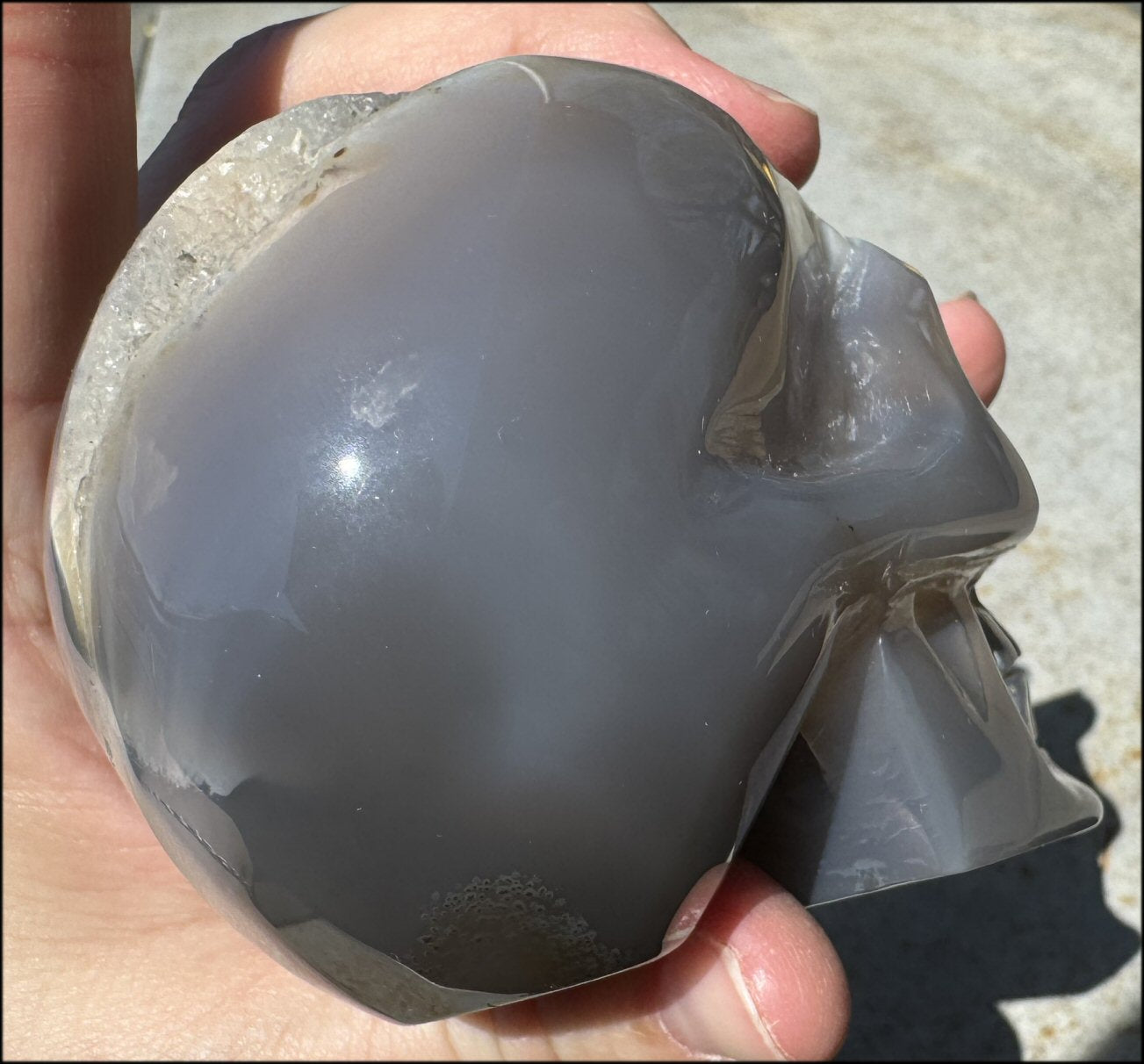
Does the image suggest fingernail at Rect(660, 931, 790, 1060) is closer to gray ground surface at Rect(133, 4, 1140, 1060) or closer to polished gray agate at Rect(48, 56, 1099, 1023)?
polished gray agate at Rect(48, 56, 1099, 1023)

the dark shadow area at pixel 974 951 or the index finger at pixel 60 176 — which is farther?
the dark shadow area at pixel 974 951

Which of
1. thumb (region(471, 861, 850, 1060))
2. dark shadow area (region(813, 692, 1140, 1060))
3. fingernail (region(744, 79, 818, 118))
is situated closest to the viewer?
thumb (region(471, 861, 850, 1060))

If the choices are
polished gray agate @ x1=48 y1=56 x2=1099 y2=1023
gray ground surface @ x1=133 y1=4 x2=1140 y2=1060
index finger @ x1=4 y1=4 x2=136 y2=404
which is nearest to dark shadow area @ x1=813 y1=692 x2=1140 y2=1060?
gray ground surface @ x1=133 y1=4 x2=1140 y2=1060

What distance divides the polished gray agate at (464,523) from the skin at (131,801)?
0.28 ft

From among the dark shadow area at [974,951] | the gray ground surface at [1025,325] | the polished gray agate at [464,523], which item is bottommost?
the dark shadow area at [974,951]

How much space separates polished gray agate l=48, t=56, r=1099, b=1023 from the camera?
16.9 inches

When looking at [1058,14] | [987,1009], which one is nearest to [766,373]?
[987,1009]

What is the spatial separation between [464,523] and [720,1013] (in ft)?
0.88

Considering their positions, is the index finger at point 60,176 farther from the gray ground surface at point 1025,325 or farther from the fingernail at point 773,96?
the fingernail at point 773,96

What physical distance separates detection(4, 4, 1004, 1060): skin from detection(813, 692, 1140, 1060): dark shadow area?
331 millimetres

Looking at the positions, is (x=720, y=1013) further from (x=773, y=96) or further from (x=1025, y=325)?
(x=1025, y=325)

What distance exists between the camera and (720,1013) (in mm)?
550

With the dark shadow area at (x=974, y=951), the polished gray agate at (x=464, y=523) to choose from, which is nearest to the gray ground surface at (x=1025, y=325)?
the dark shadow area at (x=974, y=951)

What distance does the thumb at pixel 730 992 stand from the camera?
0.53 m
